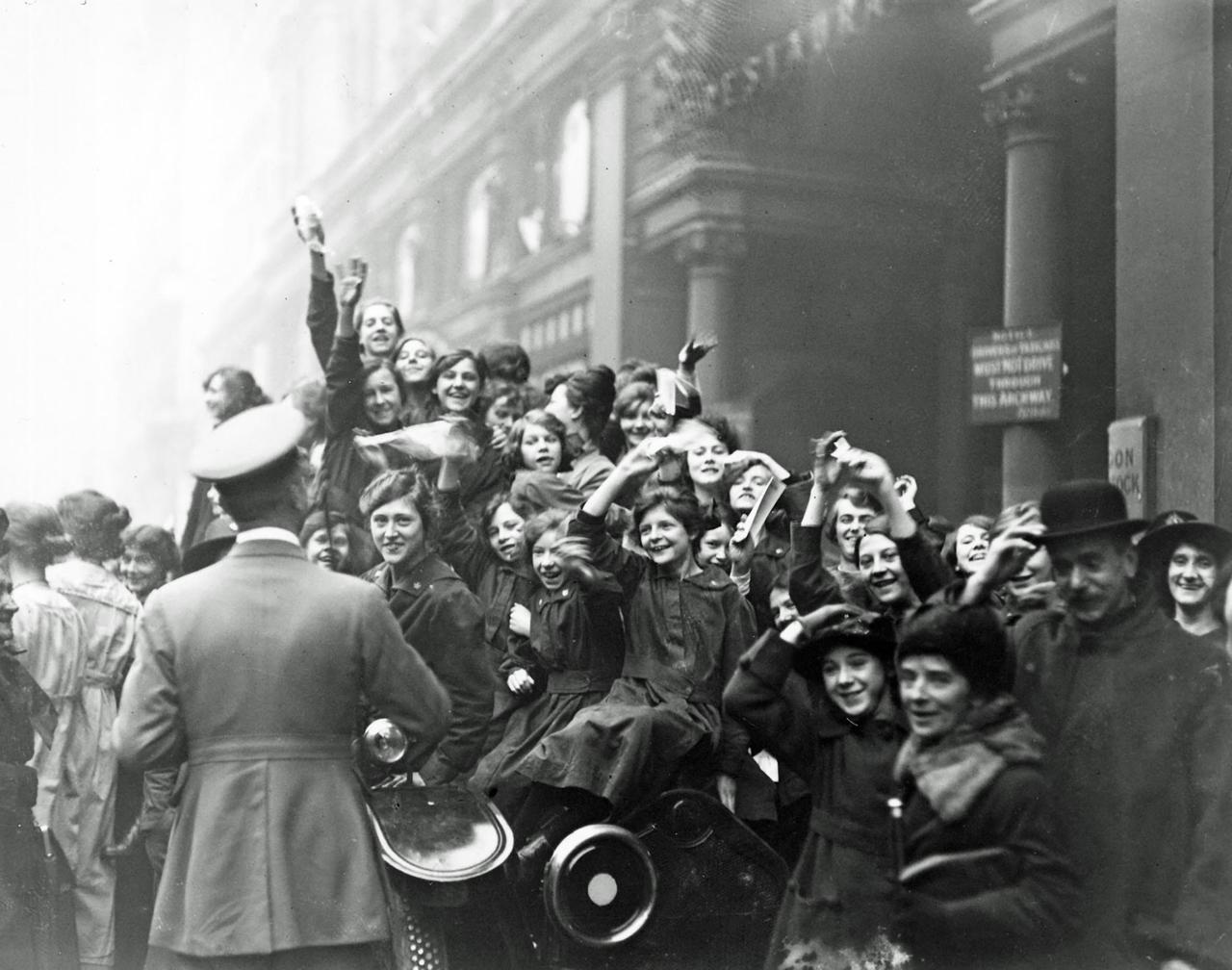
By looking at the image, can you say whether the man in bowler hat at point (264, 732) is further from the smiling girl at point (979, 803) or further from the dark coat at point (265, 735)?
the smiling girl at point (979, 803)

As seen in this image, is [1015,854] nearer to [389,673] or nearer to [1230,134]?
[389,673]

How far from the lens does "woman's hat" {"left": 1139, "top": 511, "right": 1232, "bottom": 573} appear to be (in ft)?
12.9

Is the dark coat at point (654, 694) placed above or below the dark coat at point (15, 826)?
above

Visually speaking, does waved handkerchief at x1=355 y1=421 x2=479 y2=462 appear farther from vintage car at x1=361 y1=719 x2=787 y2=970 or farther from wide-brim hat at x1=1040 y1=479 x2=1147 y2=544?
wide-brim hat at x1=1040 y1=479 x2=1147 y2=544

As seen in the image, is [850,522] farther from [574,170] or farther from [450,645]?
[574,170]

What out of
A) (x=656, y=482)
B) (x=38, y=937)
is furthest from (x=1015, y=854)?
(x=38, y=937)

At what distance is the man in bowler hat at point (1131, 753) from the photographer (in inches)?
142

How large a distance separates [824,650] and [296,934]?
1.45 meters

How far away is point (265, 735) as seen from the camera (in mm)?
3541

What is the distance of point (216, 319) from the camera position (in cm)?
705

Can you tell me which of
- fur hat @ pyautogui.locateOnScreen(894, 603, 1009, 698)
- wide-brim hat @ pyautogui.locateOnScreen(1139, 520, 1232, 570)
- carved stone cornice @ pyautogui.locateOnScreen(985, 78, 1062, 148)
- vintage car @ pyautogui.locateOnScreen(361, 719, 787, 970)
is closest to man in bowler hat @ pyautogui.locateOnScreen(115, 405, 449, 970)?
vintage car @ pyautogui.locateOnScreen(361, 719, 787, 970)

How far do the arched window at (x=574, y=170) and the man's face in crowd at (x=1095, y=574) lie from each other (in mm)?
3778

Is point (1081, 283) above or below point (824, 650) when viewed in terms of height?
above

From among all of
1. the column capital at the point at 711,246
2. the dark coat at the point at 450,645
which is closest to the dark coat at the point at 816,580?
the dark coat at the point at 450,645
